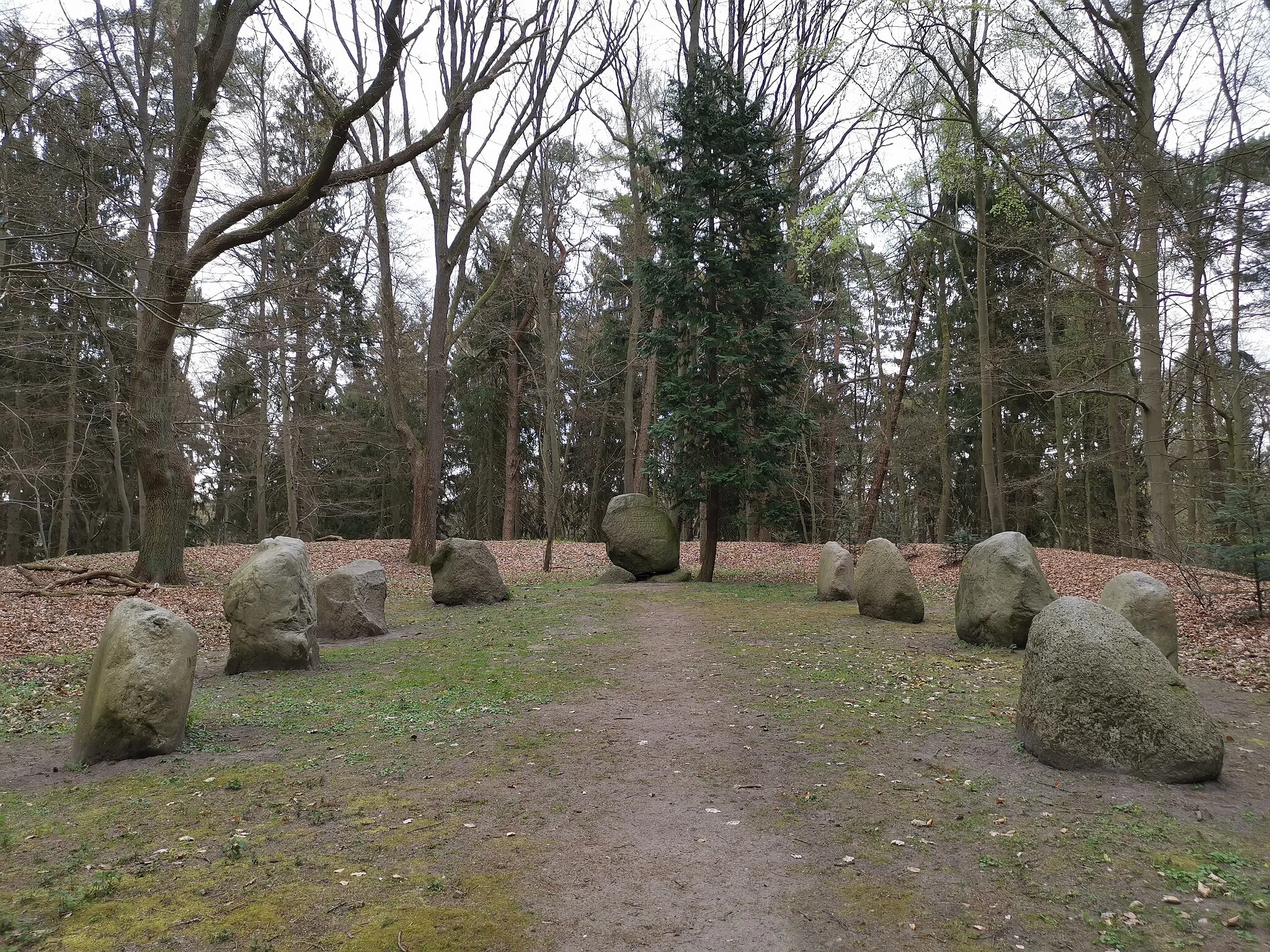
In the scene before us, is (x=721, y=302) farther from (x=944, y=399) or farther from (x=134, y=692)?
(x=134, y=692)

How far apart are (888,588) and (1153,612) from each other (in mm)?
3588

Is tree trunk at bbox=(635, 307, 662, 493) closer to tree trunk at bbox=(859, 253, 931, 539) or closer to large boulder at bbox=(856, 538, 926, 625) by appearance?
tree trunk at bbox=(859, 253, 931, 539)

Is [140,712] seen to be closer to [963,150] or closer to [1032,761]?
[1032,761]

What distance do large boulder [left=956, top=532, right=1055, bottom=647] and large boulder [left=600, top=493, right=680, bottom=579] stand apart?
7.32 metres

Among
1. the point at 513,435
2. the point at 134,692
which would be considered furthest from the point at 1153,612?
the point at 513,435

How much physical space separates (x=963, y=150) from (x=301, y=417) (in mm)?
19361

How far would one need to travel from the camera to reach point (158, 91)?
17672mm

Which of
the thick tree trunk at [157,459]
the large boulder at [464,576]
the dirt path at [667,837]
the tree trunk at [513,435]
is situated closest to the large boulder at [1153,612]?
the dirt path at [667,837]

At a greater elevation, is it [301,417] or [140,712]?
[301,417]

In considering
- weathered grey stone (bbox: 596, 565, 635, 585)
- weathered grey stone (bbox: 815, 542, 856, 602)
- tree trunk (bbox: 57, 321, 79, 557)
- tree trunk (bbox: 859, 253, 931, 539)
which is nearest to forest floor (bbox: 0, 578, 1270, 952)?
weathered grey stone (bbox: 815, 542, 856, 602)

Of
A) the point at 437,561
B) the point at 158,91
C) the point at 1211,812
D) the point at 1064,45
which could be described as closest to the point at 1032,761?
the point at 1211,812

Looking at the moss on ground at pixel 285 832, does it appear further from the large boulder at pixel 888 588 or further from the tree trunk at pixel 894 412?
the tree trunk at pixel 894 412

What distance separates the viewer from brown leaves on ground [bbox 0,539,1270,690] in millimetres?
8281

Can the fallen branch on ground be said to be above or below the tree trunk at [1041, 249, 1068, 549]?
below
